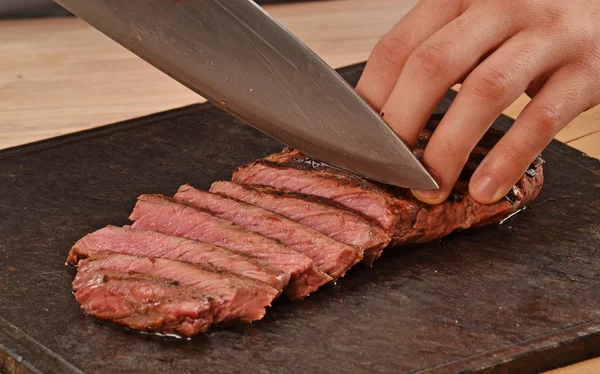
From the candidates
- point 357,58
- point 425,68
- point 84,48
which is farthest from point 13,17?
point 425,68

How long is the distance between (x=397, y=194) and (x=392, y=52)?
54cm

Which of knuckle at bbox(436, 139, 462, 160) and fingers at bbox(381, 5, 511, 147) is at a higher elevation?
fingers at bbox(381, 5, 511, 147)

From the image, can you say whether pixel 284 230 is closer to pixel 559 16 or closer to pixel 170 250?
pixel 170 250

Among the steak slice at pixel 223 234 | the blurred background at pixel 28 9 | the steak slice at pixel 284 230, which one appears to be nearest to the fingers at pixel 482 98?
the steak slice at pixel 284 230

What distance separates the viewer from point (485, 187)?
12.5 feet

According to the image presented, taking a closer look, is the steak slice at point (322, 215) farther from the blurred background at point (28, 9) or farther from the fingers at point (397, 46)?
the blurred background at point (28, 9)

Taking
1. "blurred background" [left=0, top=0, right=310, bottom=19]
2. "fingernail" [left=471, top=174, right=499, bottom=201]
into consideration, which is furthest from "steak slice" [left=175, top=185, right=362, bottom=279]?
"blurred background" [left=0, top=0, right=310, bottom=19]

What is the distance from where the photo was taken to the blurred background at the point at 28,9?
6.16 metres

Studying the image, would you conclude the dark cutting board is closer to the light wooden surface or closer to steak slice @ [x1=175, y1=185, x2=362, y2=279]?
steak slice @ [x1=175, y1=185, x2=362, y2=279]

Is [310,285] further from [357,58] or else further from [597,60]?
[357,58]

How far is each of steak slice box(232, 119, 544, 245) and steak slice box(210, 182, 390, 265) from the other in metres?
0.07

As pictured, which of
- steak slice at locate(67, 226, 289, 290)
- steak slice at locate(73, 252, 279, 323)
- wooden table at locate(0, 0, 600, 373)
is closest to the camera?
→ steak slice at locate(73, 252, 279, 323)

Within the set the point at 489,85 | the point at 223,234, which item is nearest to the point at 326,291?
the point at 223,234

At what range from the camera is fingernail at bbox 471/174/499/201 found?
3789 mm
